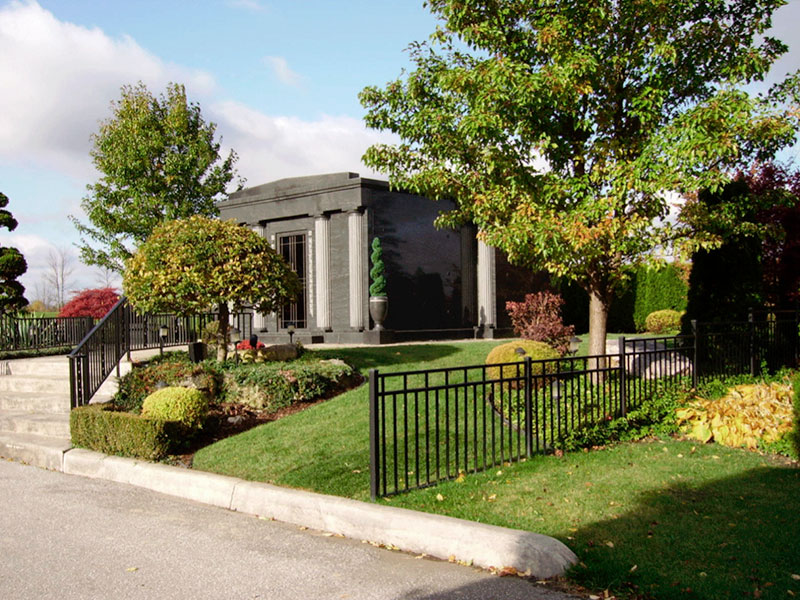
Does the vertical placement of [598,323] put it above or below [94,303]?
below

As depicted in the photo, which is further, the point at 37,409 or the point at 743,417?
the point at 37,409

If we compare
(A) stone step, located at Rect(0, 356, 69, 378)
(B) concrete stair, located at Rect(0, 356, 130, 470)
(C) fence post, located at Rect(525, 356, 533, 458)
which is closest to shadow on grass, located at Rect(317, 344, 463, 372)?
(B) concrete stair, located at Rect(0, 356, 130, 470)

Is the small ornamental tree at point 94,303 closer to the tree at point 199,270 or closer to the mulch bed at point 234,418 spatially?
the tree at point 199,270

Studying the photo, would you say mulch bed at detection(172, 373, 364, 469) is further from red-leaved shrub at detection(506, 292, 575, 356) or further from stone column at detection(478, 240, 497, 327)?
stone column at detection(478, 240, 497, 327)

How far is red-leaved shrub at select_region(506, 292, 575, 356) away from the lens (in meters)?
13.7

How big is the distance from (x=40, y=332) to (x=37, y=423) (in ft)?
27.1

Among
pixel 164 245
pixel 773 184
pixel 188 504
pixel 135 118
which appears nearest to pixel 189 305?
pixel 164 245

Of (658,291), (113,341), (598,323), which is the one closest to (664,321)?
(658,291)

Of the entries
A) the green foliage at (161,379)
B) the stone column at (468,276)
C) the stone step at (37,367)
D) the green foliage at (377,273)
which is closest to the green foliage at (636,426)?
the green foliage at (161,379)

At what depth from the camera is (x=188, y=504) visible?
21.9 feet

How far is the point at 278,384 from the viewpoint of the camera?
10.4m

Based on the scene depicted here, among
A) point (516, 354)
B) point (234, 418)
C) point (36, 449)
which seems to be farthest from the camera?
point (516, 354)

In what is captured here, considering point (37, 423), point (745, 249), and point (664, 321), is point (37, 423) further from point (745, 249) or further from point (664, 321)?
point (664, 321)

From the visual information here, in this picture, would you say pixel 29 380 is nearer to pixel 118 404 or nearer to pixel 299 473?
pixel 118 404
